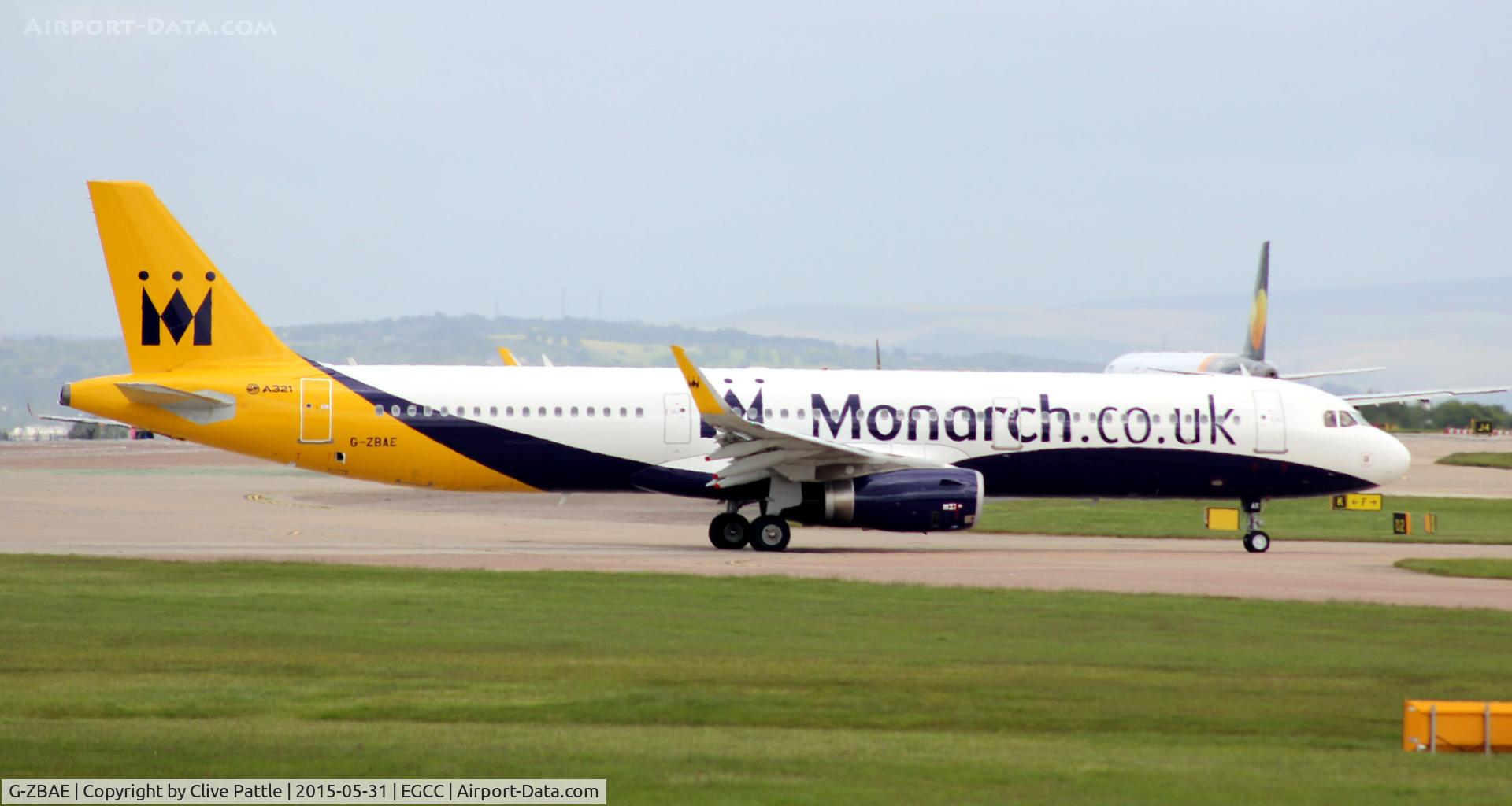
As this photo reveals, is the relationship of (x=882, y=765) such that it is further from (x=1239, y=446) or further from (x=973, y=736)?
(x=1239, y=446)

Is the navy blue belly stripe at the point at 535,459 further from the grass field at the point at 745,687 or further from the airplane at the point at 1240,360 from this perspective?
the airplane at the point at 1240,360

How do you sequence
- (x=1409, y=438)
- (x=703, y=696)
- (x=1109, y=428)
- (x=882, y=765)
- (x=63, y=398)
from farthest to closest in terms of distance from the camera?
(x=1409, y=438) < (x=1109, y=428) < (x=63, y=398) < (x=703, y=696) < (x=882, y=765)

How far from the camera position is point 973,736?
12.0m

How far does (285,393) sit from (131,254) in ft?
11.4

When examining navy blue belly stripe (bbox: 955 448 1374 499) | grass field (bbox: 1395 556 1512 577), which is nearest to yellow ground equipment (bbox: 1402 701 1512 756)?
grass field (bbox: 1395 556 1512 577)

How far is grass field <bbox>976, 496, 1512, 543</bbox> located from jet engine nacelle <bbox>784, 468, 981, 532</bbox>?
25.1ft

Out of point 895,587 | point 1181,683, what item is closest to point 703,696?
point 1181,683

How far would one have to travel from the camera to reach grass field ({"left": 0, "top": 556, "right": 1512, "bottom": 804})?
10539mm

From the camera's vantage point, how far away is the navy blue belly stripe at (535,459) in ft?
97.1

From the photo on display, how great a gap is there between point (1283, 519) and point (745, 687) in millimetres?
29454

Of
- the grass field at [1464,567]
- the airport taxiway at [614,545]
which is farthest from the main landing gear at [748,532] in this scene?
the grass field at [1464,567]

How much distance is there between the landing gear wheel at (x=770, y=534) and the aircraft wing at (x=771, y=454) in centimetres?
76

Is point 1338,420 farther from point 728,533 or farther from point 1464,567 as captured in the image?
point 728,533

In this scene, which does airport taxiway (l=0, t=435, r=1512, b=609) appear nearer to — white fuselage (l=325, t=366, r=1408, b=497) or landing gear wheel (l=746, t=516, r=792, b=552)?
landing gear wheel (l=746, t=516, r=792, b=552)
